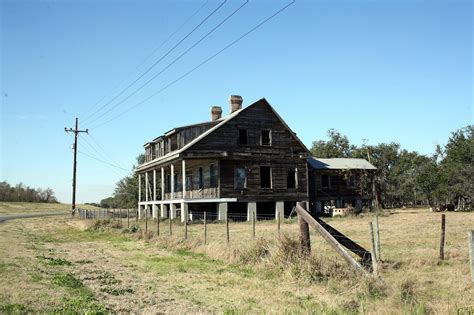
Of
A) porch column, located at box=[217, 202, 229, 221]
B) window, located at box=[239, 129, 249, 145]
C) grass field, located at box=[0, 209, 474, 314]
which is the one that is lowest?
grass field, located at box=[0, 209, 474, 314]

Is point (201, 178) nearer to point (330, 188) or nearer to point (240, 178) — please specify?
point (240, 178)

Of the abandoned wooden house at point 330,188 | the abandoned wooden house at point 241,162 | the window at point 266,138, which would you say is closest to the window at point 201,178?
the abandoned wooden house at point 241,162

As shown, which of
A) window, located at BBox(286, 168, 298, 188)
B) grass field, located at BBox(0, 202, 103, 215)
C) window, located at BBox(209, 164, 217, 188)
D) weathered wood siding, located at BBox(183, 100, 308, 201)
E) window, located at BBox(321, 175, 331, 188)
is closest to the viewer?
weathered wood siding, located at BBox(183, 100, 308, 201)

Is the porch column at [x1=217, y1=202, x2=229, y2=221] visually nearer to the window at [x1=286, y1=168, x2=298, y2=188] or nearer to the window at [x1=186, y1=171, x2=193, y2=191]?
the window at [x1=286, y1=168, x2=298, y2=188]

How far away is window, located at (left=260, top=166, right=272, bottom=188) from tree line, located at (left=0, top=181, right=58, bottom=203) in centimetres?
8197

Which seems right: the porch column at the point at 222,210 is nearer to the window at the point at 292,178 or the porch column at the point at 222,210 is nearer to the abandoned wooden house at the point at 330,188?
the window at the point at 292,178

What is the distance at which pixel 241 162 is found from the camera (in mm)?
34875

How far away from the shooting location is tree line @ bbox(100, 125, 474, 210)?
48.6 metres

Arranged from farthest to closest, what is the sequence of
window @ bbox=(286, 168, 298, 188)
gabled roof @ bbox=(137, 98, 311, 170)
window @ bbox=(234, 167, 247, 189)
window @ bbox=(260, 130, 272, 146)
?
window @ bbox=(286, 168, 298, 188), window @ bbox=(260, 130, 272, 146), window @ bbox=(234, 167, 247, 189), gabled roof @ bbox=(137, 98, 311, 170)

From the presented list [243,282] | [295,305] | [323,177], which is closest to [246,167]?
[323,177]

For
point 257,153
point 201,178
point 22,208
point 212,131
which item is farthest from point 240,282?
point 22,208

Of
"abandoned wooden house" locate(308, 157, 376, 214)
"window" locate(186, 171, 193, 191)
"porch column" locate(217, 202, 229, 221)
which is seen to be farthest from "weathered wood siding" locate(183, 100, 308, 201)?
"window" locate(186, 171, 193, 191)

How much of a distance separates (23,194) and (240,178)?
85879mm

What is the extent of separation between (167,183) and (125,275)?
36123mm
